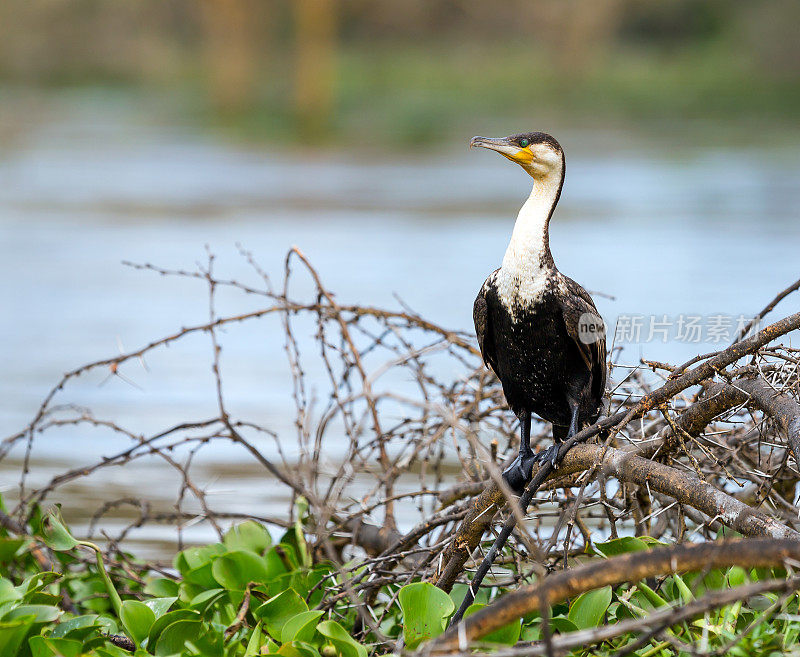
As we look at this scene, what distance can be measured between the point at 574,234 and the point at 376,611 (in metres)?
7.63

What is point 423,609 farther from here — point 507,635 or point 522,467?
point 522,467

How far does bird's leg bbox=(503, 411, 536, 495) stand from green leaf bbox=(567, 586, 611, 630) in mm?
320

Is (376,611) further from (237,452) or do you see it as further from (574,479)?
(237,452)

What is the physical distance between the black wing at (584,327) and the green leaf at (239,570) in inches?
33.0

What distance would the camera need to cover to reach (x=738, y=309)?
659 centimetres

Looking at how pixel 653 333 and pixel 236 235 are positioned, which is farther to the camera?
pixel 236 235

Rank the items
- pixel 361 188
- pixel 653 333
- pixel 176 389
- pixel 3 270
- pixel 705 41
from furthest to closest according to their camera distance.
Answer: pixel 705 41 → pixel 361 188 → pixel 3 270 → pixel 176 389 → pixel 653 333

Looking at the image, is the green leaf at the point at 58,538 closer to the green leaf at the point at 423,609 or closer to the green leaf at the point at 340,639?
the green leaf at the point at 340,639

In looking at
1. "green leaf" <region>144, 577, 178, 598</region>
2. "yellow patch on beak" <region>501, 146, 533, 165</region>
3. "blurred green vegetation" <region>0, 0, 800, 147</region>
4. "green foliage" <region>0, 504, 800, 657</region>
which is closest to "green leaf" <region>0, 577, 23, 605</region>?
"green foliage" <region>0, 504, 800, 657</region>

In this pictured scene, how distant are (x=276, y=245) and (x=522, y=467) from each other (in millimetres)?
6994

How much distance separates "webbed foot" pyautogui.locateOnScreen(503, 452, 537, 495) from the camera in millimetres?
2244

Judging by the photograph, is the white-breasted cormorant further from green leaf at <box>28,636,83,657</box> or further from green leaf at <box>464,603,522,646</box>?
green leaf at <box>28,636,83,657</box>

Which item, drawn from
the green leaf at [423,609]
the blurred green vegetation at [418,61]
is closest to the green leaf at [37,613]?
the green leaf at [423,609]

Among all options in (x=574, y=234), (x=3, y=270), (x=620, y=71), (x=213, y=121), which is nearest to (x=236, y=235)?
(x=3, y=270)
